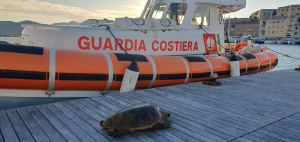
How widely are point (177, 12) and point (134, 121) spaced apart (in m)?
4.44

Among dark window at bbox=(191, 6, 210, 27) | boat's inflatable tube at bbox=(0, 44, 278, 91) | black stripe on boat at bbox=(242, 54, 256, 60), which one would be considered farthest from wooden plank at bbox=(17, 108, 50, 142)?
black stripe on boat at bbox=(242, 54, 256, 60)

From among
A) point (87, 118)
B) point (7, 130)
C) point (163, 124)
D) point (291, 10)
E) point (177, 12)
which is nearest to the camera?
point (7, 130)

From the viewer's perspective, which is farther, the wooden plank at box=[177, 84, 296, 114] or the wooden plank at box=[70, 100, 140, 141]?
the wooden plank at box=[177, 84, 296, 114]

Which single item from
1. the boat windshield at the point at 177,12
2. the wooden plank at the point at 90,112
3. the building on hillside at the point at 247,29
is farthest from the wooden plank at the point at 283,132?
the building on hillside at the point at 247,29

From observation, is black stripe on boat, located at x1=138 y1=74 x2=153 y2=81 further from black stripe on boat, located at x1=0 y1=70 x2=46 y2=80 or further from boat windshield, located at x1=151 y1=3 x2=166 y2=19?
boat windshield, located at x1=151 y1=3 x2=166 y2=19

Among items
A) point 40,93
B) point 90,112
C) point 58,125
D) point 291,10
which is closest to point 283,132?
point 90,112

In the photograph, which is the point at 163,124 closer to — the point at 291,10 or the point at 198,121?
the point at 198,121

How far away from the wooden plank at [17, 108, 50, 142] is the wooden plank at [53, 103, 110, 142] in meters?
0.37

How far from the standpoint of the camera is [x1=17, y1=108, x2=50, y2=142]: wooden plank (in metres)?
2.17

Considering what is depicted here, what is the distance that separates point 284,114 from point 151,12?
4542mm

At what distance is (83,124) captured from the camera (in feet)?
8.22

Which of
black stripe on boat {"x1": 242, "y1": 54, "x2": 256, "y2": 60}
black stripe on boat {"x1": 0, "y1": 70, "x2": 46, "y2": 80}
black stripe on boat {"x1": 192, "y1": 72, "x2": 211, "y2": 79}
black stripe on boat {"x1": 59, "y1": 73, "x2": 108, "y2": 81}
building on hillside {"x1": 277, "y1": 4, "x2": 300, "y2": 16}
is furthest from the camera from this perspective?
building on hillside {"x1": 277, "y1": 4, "x2": 300, "y2": 16}

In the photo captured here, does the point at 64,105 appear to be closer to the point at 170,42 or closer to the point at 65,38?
the point at 65,38

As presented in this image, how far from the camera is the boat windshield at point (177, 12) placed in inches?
240
